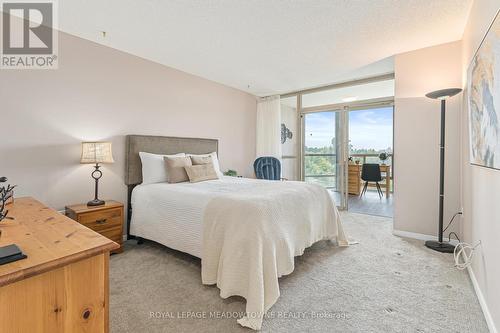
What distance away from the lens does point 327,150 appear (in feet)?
16.4

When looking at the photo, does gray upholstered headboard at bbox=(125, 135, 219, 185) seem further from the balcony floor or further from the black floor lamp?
the black floor lamp

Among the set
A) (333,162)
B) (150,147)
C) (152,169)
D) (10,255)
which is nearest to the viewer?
(10,255)

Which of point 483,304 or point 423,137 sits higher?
point 423,137

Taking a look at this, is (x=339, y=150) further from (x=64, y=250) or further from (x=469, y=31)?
(x=64, y=250)

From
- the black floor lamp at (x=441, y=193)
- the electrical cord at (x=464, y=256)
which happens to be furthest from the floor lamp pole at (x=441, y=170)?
the electrical cord at (x=464, y=256)

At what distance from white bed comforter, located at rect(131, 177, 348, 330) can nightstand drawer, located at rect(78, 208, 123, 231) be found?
1.70 ft

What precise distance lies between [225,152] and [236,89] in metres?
1.35

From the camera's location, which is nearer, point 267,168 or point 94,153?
point 94,153

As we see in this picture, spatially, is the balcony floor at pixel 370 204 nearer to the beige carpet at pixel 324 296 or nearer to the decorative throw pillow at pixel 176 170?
the beige carpet at pixel 324 296

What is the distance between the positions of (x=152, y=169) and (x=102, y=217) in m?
0.80

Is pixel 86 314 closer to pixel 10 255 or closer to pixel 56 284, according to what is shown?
pixel 56 284

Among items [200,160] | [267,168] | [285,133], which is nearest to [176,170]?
[200,160]

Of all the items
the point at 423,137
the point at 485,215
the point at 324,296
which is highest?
the point at 423,137

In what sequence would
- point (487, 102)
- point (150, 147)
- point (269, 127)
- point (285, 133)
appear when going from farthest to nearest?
point (285, 133)
point (269, 127)
point (150, 147)
point (487, 102)
